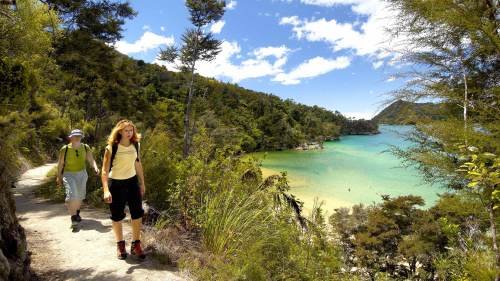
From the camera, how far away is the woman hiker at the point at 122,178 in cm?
395

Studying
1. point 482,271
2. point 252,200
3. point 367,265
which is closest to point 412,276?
point 367,265

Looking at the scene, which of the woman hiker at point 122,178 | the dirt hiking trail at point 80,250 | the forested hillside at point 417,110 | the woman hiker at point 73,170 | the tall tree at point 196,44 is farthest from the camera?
the tall tree at point 196,44

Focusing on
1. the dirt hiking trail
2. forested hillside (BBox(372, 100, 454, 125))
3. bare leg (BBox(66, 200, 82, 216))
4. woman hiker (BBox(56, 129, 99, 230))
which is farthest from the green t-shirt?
forested hillside (BBox(372, 100, 454, 125))

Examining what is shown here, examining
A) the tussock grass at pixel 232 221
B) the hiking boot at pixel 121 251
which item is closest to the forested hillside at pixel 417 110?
the tussock grass at pixel 232 221

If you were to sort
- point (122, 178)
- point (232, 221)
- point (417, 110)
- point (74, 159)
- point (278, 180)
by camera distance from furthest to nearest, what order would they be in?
1. point (417, 110)
2. point (74, 159)
3. point (278, 180)
4. point (232, 221)
5. point (122, 178)

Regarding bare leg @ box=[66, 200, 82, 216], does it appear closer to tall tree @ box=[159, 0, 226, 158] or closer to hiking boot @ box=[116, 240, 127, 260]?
hiking boot @ box=[116, 240, 127, 260]

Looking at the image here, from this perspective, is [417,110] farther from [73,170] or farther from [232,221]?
[73,170]

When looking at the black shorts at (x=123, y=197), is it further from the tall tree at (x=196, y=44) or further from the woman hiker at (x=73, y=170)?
the tall tree at (x=196, y=44)

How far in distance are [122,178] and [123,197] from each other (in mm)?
231

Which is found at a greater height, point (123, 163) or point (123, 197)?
point (123, 163)

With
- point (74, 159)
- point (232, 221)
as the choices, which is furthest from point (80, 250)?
point (232, 221)

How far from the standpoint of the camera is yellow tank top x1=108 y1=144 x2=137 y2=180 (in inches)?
156

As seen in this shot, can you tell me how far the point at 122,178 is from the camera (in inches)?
157

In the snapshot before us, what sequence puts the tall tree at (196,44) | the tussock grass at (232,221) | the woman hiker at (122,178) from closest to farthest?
1. the woman hiker at (122,178)
2. the tussock grass at (232,221)
3. the tall tree at (196,44)
